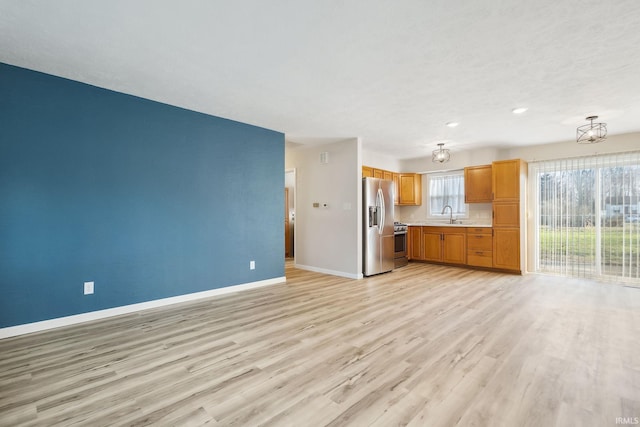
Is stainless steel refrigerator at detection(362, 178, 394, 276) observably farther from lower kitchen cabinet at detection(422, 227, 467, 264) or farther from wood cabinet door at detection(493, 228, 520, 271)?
wood cabinet door at detection(493, 228, 520, 271)

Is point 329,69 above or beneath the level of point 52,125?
above

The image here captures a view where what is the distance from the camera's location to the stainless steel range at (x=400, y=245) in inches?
251

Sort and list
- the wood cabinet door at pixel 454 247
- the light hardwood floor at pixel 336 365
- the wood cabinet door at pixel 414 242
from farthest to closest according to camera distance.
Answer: the wood cabinet door at pixel 414 242 < the wood cabinet door at pixel 454 247 < the light hardwood floor at pixel 336 365

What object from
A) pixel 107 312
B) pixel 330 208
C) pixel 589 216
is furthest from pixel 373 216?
pixel 107 312

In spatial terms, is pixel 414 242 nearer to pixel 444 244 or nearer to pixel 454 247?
pixel 444 244

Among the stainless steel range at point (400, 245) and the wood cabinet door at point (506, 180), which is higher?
the wood cabinet door at point (506, 180)

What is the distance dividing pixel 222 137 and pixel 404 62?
9.13 ft

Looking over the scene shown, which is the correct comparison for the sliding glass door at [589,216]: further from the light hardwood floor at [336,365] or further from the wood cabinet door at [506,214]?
the light hardwood floor at [336,365]

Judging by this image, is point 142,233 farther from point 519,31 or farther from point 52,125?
point 519,31

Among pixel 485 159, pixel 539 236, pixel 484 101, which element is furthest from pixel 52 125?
pixel 539 236

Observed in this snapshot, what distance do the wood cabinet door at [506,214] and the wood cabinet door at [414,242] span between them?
1.63 meters

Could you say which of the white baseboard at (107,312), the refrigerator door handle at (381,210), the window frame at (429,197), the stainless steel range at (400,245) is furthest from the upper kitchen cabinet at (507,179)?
the white baseboard at (107,312)

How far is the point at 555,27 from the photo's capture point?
2229mm

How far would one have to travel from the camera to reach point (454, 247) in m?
6.52
